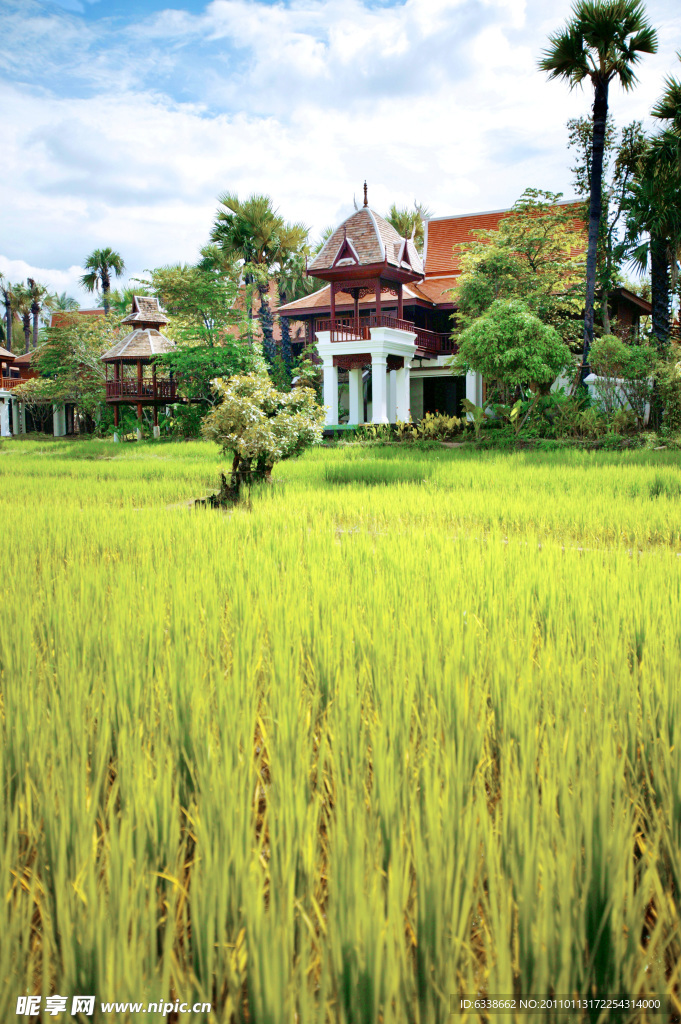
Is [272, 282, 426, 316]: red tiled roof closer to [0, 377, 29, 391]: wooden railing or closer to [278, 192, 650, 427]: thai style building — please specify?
[278, 192, 650, 427]: thai style building

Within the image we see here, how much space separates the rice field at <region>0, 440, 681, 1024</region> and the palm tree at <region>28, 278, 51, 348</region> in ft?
141

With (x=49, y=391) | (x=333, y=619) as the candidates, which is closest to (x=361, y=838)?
(x=333, y=619)

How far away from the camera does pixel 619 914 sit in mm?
1002

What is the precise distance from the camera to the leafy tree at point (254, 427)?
28.9 feet

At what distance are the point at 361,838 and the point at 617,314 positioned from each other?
23.0 metres

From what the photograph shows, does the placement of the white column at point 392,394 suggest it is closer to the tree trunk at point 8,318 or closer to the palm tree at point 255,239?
the palm tree at point 255,239

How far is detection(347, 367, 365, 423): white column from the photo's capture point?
70.2ft

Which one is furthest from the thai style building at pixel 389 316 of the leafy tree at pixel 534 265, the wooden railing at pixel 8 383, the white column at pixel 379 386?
the wooden railing at pixel 8 383

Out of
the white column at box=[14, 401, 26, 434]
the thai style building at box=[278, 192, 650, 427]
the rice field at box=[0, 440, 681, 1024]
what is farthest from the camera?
the white column at box=[14, 401, 26, 434]

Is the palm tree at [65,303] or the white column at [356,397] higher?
the palm tree at [65,303]

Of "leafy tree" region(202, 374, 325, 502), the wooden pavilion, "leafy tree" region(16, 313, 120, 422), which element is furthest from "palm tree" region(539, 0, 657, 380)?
"leafy tree" region(16, 313, 120, 422)

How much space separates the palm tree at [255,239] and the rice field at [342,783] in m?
22.0

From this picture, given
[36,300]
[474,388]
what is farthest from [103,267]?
[474,388]

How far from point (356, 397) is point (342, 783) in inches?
813
